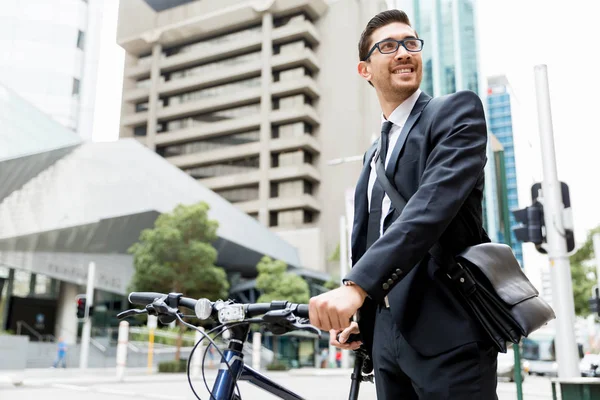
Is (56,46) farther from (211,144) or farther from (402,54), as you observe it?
(211,144)

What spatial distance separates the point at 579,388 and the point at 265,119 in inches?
1797

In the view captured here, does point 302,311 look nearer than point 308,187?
Yes

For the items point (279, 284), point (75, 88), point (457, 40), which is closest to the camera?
point (75, 88)

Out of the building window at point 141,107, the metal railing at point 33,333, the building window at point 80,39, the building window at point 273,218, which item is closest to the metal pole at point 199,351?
the building window at point 80,39

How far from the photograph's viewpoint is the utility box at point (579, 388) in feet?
12.6

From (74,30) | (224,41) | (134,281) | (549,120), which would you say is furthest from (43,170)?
(224,41)

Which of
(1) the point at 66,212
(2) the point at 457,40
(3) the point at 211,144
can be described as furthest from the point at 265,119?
(1) the point at 66,212

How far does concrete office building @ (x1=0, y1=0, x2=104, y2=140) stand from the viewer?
12.2 meters

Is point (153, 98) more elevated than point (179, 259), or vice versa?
point (153, 98)

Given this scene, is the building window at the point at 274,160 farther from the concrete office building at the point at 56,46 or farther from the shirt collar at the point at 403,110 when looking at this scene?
the shirt collar at the point at 403,110

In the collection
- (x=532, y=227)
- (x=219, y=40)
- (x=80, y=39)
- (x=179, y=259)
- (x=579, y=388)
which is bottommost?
(x=579, y=388)

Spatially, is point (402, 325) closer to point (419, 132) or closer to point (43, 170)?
point (419, 132)

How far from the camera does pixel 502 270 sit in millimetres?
1255

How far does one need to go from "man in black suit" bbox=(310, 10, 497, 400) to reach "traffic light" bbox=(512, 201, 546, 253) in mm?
4756
